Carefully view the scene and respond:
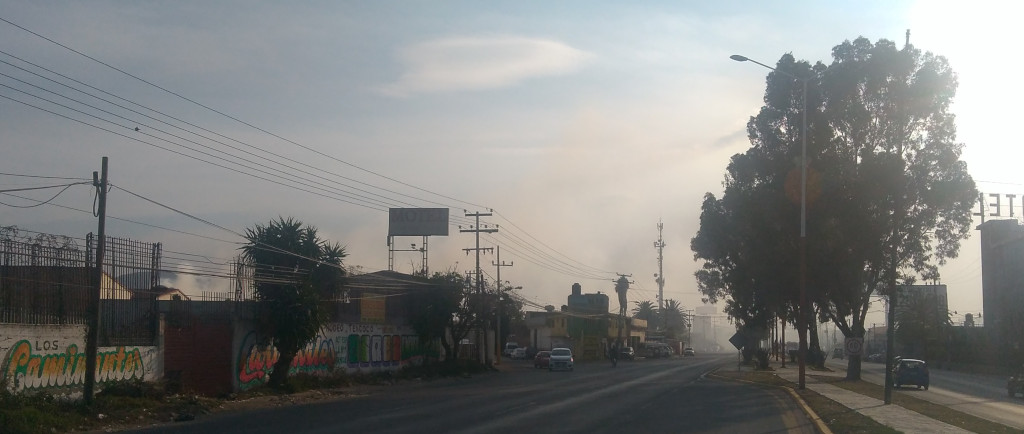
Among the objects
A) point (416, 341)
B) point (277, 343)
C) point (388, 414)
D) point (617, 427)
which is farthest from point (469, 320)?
point (617, 427)

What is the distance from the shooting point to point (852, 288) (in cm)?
4453

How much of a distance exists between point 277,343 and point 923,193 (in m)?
28.5

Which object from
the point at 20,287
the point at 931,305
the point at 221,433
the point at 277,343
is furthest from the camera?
the point at 931,305

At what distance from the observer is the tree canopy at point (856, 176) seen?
42.4 meters

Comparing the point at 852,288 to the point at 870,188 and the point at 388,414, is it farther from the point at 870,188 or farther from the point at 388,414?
the point at 388,414

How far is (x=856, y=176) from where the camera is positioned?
4288 cm

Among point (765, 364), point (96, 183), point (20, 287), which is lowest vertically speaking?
point (765, 364)

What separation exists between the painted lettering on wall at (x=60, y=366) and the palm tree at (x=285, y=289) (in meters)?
7.24

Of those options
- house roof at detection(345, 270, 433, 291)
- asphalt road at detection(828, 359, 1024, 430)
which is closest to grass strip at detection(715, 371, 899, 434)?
asphalt road at detection(828, 359, 1024, 430)

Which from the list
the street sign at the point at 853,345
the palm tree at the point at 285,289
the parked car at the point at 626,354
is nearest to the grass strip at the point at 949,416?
the street sign at the point at 853,345

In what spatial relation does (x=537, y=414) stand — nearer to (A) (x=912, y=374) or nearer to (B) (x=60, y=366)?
(B) (x=60, y=366)

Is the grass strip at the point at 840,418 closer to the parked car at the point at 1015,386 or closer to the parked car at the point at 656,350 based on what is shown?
the parked car at the point at 1015,386

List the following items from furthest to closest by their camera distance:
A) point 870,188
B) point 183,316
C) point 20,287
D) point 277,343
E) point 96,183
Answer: point 870,188 → point 277,343 → point 183,316 → point 96,183 → point 20,287

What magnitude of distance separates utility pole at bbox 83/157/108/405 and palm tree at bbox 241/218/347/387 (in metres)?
9.39
